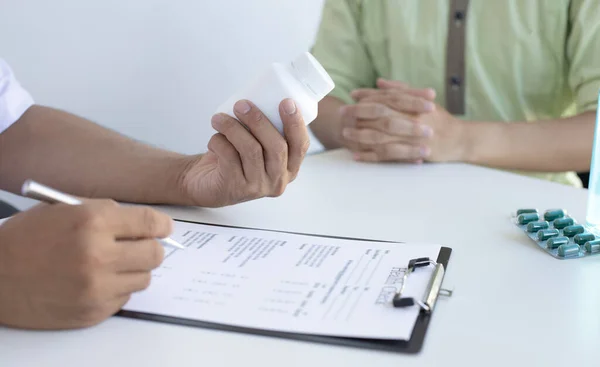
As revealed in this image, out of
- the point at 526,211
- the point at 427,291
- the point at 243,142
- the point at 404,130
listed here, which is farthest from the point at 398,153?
the point at 427,291

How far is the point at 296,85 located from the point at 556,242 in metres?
0.30

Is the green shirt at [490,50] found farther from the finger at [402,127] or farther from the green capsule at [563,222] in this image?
the green capsule at [563,222]

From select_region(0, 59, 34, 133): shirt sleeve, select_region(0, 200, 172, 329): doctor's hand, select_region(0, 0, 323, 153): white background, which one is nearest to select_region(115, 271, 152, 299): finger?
select_region(0, 200, 172, 329): doctor's hand

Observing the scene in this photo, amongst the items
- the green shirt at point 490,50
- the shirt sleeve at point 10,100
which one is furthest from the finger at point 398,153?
the shirt sleeve at point 10,100

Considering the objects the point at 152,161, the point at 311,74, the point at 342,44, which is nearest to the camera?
the point at 311,74

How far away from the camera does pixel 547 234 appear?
634mm

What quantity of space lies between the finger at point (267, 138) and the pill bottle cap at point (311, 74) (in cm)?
6

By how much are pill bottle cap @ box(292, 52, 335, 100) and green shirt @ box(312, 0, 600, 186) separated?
0.68 m

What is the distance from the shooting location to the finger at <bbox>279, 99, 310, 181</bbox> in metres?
0.58

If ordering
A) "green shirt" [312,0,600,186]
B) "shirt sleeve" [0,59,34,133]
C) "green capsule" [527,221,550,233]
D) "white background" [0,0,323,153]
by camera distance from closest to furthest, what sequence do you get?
"green capsule" [527,221,550,233] < "shirt sleeve" [0,59,34,133] < "green shirt" [312,0,600,186] < "white background" [0,0,323,153]

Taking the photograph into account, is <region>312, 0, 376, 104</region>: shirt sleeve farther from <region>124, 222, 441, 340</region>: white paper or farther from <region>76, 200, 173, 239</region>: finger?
<region>76, 200, 173, 239</region>: finger

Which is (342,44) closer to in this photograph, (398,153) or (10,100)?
(398,153)

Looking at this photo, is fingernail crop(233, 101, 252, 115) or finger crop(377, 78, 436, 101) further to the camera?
finger crop(377, 78, 436, 101)

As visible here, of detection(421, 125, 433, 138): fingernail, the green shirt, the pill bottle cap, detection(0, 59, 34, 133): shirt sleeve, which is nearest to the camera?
the pill bottle cap
